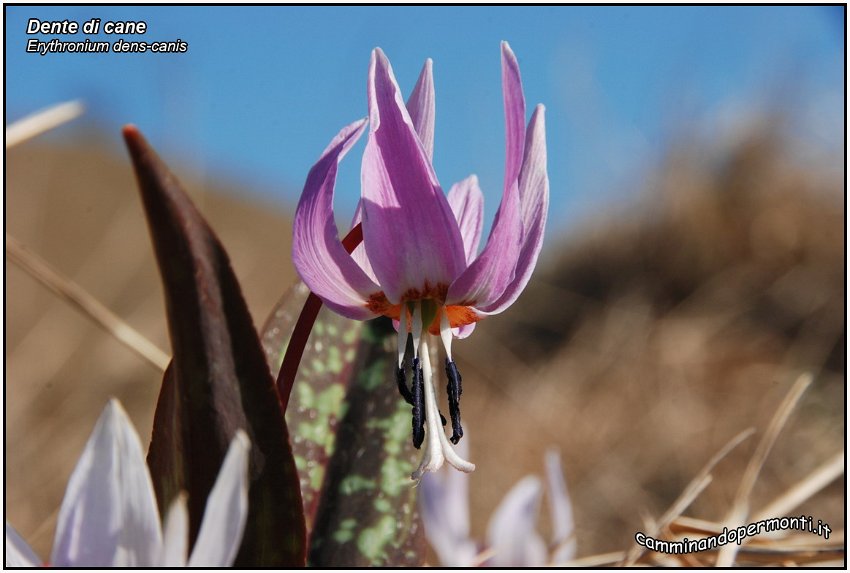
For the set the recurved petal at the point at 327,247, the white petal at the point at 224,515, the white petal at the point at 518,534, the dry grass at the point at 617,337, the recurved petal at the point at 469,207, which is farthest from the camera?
the dry grass at the point at 617,337

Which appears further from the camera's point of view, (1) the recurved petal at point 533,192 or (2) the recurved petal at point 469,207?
(2) the recurved petal at point 469,207

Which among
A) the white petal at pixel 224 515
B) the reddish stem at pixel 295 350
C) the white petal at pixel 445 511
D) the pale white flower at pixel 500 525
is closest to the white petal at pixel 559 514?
the pale white flower at pixel 500 525

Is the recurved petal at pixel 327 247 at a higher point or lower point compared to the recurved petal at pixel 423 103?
lower

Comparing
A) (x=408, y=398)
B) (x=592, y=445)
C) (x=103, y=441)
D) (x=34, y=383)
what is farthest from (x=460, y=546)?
(x=592, y=445)

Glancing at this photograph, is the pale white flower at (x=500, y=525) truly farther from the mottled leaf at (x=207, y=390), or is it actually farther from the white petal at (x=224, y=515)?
the white petal at (x=224, y=515)

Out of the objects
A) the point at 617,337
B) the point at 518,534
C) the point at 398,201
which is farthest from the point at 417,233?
the point at 617,337

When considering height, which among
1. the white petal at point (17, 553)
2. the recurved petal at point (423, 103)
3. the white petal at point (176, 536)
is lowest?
the white petal at point (17, 553)

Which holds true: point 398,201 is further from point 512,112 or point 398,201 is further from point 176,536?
point 176,536
